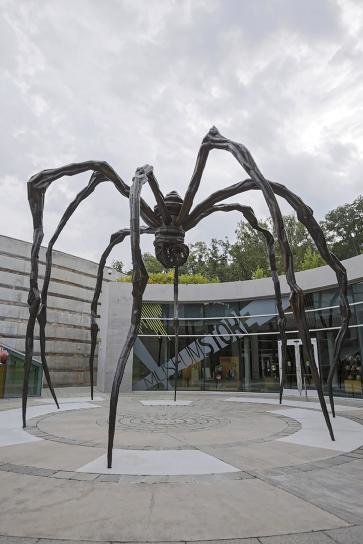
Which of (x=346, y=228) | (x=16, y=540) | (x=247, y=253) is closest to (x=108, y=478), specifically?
(x=16, y=540)

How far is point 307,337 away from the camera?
3.88 meters

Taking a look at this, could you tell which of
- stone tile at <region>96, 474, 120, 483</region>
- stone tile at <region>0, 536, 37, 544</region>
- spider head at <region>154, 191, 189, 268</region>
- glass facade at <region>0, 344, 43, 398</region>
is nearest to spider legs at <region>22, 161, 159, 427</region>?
spider head at <region>154, 191, 189, 268</region>

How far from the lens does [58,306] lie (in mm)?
19500

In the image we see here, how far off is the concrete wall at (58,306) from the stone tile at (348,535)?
17189 millimetres

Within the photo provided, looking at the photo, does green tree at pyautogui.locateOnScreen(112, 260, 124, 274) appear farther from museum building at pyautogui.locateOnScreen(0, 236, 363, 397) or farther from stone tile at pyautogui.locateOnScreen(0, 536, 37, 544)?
stone tile at pyautogui.locateOnScreen(0, 536, 37, 544)

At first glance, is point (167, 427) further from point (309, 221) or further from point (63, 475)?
point (309, 221)

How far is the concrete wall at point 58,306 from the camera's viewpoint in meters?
17.5

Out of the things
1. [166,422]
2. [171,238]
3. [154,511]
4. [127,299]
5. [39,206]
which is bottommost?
[166,422]

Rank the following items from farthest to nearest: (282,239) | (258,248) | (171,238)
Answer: (258,248) → (171,238) → (282,239)

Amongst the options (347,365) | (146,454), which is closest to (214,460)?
(146,454)

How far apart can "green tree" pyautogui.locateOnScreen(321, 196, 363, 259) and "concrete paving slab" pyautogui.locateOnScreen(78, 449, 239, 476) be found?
3402cm

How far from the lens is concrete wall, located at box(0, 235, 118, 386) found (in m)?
17.5

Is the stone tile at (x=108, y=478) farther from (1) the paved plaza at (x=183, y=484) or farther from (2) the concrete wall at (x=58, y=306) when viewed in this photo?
(2) the concrete wall at (x=58, y=306)

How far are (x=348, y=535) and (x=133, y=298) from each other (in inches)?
100.0
